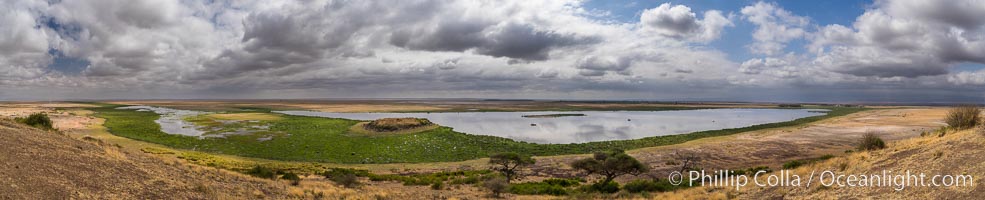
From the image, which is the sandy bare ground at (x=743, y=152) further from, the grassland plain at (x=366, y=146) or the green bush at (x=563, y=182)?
the grassland plain at (x=366, y=146)

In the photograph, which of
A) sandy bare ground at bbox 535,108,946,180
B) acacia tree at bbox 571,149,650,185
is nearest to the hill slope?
acacia tree at bbox 571,149,650,185

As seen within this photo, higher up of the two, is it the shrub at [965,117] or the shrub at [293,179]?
the shrub at [965,117]

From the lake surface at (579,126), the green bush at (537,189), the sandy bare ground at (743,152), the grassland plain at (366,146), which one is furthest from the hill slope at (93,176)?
the lake surface at (579,126)

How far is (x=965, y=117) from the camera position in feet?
102

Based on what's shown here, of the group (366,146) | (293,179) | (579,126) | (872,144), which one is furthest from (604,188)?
(579,126)

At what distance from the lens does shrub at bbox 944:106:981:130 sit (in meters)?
30.3

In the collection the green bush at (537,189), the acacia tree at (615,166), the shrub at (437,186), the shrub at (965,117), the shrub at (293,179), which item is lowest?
the green bush at (537,189)

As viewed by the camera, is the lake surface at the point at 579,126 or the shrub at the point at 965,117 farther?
the lake surface at the point at 579,126

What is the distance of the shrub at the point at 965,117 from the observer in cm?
3034

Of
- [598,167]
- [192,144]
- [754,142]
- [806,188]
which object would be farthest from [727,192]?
[192,144]

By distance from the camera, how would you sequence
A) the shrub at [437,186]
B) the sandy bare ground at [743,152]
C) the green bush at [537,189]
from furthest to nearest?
1. the sandy bare ground at [743,152]
2. the shrub at [437,186]
3. the green bush at [537,189]

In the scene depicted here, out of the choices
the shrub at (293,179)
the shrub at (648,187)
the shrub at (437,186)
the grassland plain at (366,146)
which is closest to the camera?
the shrub at (293,179)

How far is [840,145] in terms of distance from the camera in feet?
179

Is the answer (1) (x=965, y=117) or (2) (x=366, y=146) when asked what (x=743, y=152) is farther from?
(2) (x=366, y=146)
